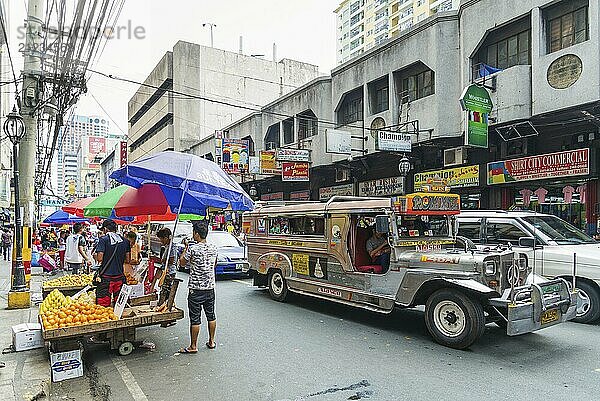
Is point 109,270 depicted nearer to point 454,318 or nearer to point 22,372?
point 22,372

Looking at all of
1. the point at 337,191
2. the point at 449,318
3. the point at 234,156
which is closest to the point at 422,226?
the point at 449,318

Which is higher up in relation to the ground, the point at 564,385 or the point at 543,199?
the point at 543,199

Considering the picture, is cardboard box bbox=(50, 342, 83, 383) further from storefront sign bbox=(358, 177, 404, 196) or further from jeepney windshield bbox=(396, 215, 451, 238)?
storefront sign bbox=(358, 177, 404, 196)

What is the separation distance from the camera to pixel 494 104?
14711 mm

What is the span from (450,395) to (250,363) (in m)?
2.49

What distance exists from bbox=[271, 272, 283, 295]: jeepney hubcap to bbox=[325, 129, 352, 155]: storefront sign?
8312 mm

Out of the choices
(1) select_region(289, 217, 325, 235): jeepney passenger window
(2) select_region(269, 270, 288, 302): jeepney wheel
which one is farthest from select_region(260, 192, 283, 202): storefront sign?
(1) select_region(289, 217, 325, 235): jeepney passenger window

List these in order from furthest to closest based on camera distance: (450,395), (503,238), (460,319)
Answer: (503,238)
(460,319)
(450,395)

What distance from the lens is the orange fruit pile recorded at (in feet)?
19.2

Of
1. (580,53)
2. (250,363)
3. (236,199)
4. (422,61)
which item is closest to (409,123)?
(422,61)

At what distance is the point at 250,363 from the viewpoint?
6.14 m

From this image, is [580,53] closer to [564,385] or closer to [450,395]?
[564,385]

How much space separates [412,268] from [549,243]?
330 centimetres

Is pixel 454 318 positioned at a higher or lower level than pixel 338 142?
lower
